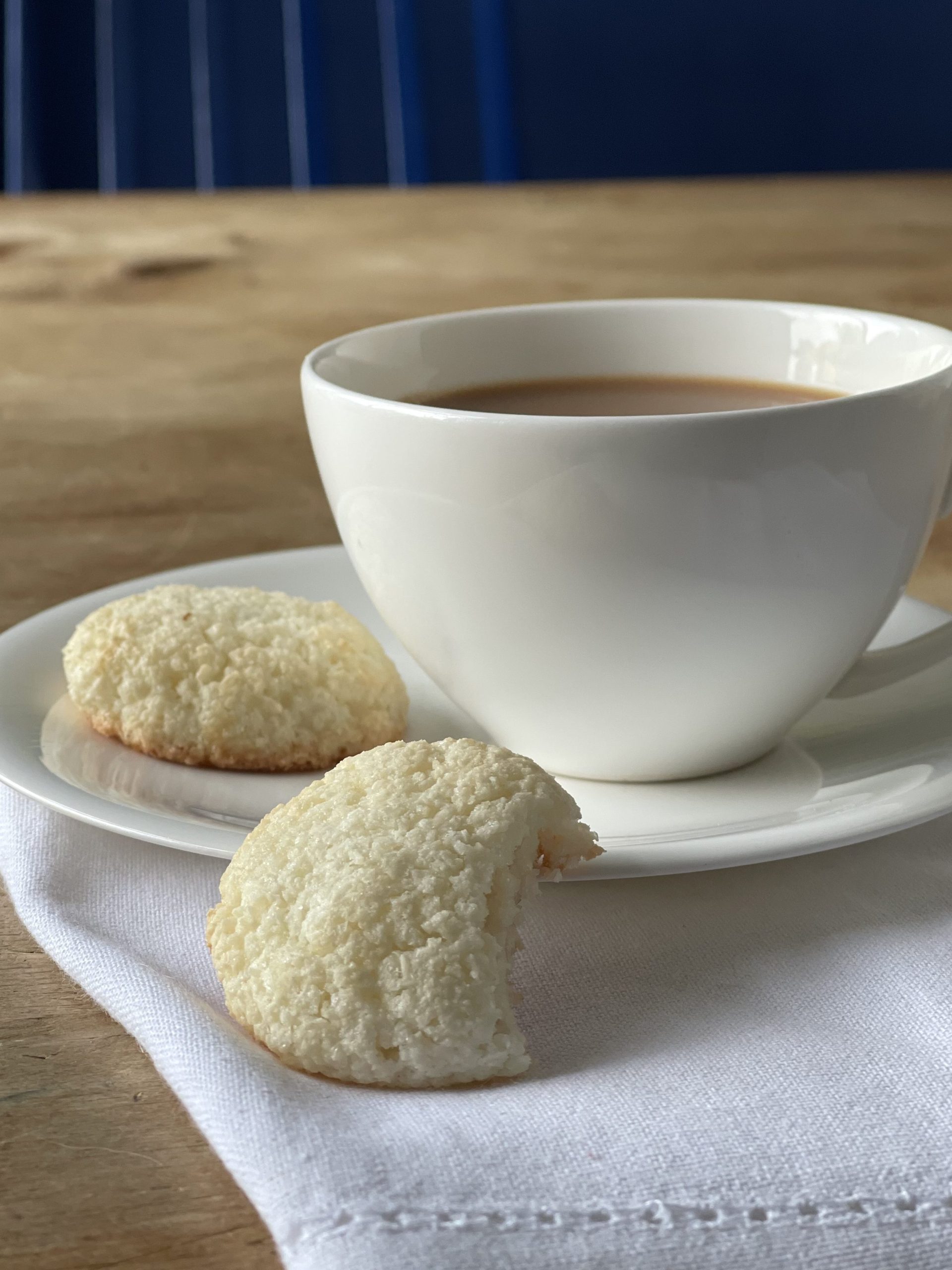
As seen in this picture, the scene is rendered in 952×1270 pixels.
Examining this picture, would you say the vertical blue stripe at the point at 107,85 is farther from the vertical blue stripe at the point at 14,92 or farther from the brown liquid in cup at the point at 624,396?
the brown liquid in cup at the point at 624,396

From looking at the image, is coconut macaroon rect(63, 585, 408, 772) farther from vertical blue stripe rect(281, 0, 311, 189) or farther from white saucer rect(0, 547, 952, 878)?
vertical blue stripe rect(281, 0, 311, 189)

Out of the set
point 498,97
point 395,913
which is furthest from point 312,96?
point 395,913

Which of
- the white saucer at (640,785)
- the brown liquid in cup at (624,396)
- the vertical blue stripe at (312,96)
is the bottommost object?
the white saucer at (640,785)

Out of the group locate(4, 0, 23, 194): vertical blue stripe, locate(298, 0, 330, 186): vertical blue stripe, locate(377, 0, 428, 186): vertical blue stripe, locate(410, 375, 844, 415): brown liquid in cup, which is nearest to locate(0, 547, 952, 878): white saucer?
locate(410, 375, 844, 415): brown liquid in cup

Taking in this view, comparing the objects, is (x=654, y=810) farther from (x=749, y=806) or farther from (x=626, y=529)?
(x=626, y=529)

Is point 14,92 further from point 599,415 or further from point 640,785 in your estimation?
point 640,785

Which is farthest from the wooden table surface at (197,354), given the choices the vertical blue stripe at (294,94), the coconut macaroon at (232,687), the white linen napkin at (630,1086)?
the vertical blue stripe at (294,94)
